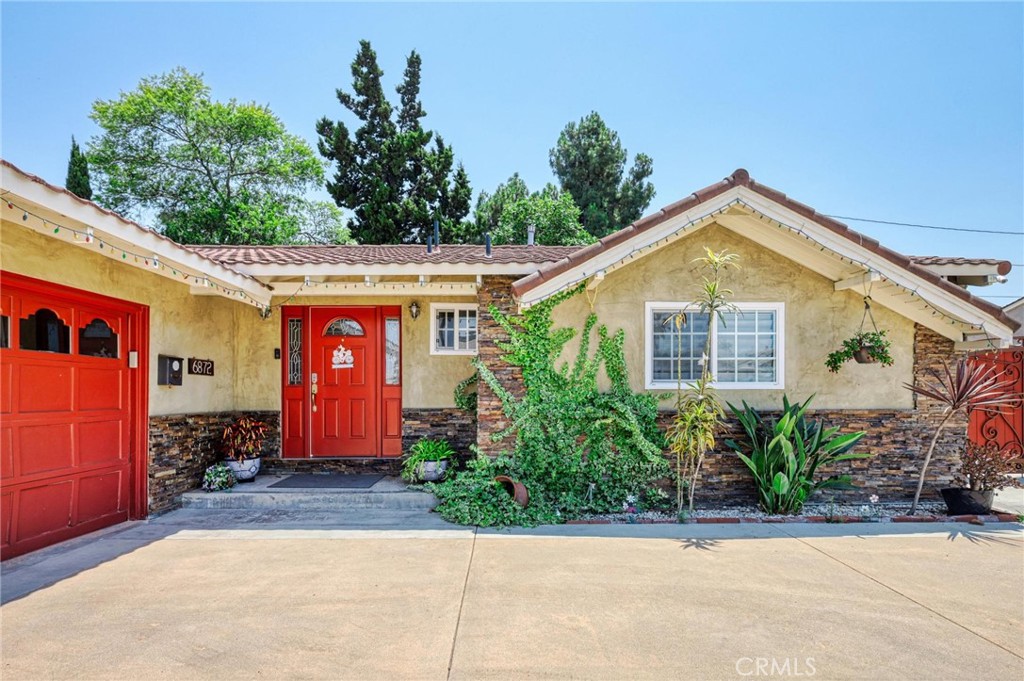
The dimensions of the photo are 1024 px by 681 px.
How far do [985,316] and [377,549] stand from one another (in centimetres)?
764

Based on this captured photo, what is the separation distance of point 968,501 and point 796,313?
3030 millimetres

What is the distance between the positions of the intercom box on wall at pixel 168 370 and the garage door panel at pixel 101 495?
1.17 m

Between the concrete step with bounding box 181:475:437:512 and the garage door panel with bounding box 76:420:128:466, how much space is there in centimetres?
116

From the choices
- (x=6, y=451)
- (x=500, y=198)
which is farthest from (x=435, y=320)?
(x=500, y=198)

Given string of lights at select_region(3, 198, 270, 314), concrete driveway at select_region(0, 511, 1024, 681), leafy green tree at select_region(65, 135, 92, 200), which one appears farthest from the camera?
leafy green tree at select_region(65, 135, 92, 200)

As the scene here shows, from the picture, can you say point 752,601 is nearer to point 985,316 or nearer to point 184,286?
point 985,316

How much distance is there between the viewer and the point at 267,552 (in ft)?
17.6

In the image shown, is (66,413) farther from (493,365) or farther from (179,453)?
(493,365)

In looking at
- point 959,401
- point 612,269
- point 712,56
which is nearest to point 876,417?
point 959,401

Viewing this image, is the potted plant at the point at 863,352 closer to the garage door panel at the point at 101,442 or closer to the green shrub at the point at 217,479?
the green shrub at the point at 217,479

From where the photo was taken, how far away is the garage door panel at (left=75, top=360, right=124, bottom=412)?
5793 mm

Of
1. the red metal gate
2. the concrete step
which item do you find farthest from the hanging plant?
the concrete step

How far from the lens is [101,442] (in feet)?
19.7

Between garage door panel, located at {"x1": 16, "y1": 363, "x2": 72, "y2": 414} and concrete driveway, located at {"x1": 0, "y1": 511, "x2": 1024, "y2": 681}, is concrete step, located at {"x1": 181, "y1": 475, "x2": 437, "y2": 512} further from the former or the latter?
garage door panel, located at {"x1": 16, "y1": 363, "x2": 72, "y2": 414}
